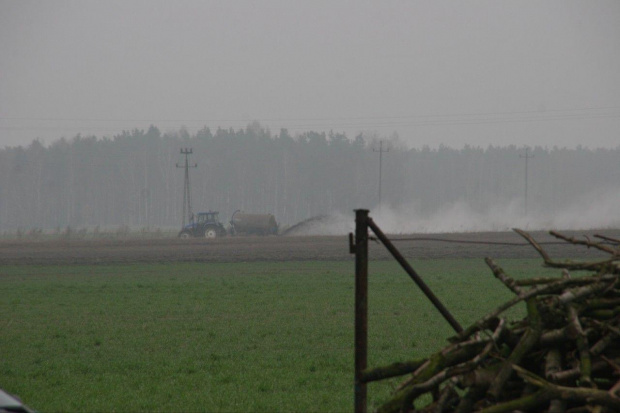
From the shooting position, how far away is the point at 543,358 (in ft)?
17.1

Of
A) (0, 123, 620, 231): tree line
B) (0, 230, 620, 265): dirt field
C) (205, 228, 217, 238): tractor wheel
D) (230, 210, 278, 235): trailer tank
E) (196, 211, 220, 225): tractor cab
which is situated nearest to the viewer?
(0, 230, 620, 265): dirt field

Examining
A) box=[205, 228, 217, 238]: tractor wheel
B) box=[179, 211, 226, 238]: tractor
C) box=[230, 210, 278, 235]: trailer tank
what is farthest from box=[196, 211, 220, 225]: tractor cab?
box=[230, 210, 278, 235]: trailer tank

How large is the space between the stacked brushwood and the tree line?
13880 centimetres

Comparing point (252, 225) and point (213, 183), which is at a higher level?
point (213, 183)

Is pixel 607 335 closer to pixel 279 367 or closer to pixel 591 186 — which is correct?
pixel 279 367

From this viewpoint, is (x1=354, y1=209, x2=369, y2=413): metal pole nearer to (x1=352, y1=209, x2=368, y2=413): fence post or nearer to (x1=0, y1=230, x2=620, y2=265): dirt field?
(x1=352, y1=209, x2=368, y2=413): fence post

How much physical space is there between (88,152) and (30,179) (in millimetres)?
13891

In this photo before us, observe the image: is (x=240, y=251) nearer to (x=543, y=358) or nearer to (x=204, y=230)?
(x=204, y=230)

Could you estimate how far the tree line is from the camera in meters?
154

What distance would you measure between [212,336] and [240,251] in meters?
31.7

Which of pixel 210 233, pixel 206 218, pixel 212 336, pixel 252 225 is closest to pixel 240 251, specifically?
pixel 210 233

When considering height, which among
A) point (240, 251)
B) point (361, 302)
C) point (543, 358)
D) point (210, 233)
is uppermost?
point (361, 302)

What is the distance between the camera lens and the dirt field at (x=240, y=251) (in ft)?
136

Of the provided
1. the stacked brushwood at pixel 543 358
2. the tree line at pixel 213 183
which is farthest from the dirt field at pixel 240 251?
the tree line at pixel 213 183
